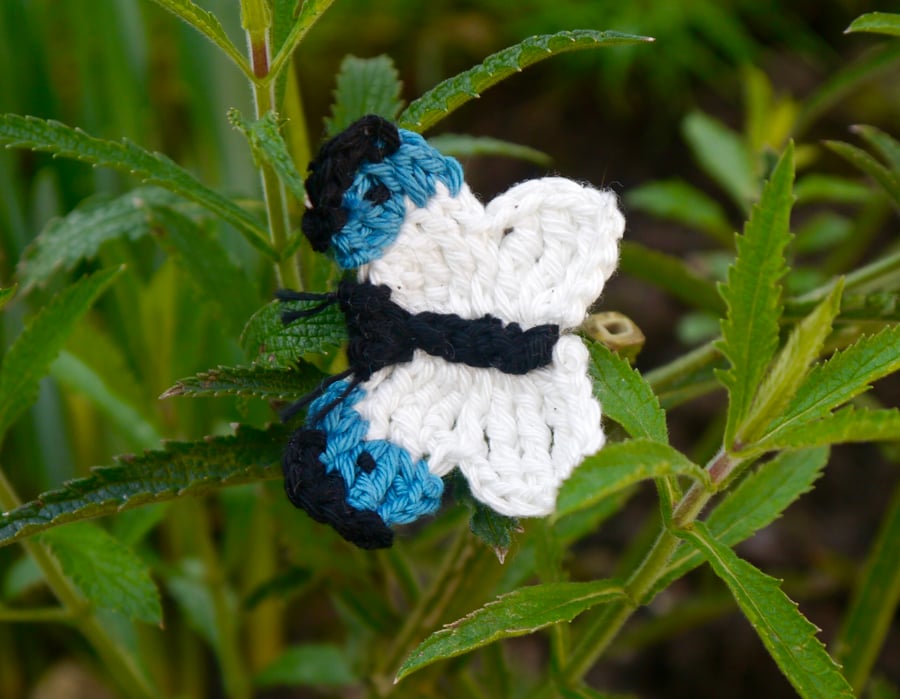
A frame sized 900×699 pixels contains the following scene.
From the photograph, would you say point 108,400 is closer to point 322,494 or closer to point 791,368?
point 322,494

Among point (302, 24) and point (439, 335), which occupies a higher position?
point (302, 24)

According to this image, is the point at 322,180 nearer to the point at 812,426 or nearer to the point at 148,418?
the point at 812,426

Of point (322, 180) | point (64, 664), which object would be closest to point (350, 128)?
point (322, 180)

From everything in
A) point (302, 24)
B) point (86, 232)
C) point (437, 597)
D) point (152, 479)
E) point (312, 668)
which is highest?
point (302, 24)

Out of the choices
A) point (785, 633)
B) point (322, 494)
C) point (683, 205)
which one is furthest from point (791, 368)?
point (683, 205)

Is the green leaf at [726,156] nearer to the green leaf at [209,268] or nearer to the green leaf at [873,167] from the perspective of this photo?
the green leaf at [873,167]

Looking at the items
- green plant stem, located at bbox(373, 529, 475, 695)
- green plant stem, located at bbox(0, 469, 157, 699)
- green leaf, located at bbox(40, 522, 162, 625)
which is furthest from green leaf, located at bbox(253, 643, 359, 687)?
green leaf, located at bbox(40, 522, 162, 625)

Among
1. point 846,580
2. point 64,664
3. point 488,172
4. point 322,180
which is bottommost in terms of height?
point 846,580
